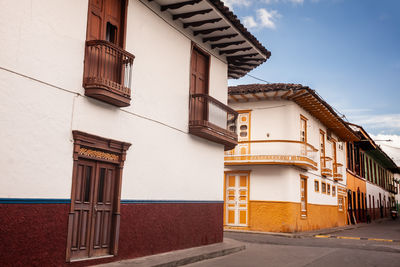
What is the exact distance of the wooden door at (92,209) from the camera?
7539 millimetres

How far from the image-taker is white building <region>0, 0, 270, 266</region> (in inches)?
254

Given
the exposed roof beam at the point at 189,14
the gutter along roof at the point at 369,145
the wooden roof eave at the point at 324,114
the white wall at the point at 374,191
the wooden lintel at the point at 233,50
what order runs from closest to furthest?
the exposed roof beam at the point at 189,14, the wooden lintel at the point at 233,50, the wooden roof eave at the point at 324,114, the gutter along roof at the point at 369,145, the white wall at the point at 374,191

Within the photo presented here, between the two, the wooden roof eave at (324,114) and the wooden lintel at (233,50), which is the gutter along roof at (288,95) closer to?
the wooden roof eave at (324,114)

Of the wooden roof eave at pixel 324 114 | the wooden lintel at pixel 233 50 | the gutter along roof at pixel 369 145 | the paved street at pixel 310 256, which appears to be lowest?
the paved street at pixel 310 256

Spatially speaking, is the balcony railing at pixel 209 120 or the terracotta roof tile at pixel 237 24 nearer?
the terracotta roof tile at pixel 237 24

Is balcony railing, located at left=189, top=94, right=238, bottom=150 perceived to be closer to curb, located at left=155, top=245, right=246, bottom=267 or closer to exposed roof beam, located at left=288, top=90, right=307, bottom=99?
curb, located at left=155, top=245, right=246, bottom=267

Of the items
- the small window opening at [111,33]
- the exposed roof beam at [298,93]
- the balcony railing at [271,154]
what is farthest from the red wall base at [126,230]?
the exposed roof beam at [298,93]

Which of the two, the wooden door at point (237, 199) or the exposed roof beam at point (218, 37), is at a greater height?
the exposed roof beam at point (218, 37)

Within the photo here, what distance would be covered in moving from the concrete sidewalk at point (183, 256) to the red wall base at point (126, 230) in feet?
0.64

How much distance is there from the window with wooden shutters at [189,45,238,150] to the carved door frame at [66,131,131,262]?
3001mm

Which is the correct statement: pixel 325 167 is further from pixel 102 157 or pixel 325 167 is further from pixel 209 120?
pixel 102 157

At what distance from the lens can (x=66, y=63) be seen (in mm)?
7305

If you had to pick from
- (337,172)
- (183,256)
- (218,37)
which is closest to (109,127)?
(183,256)

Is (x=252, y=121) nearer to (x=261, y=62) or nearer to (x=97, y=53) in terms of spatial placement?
(x=261, y=62)
